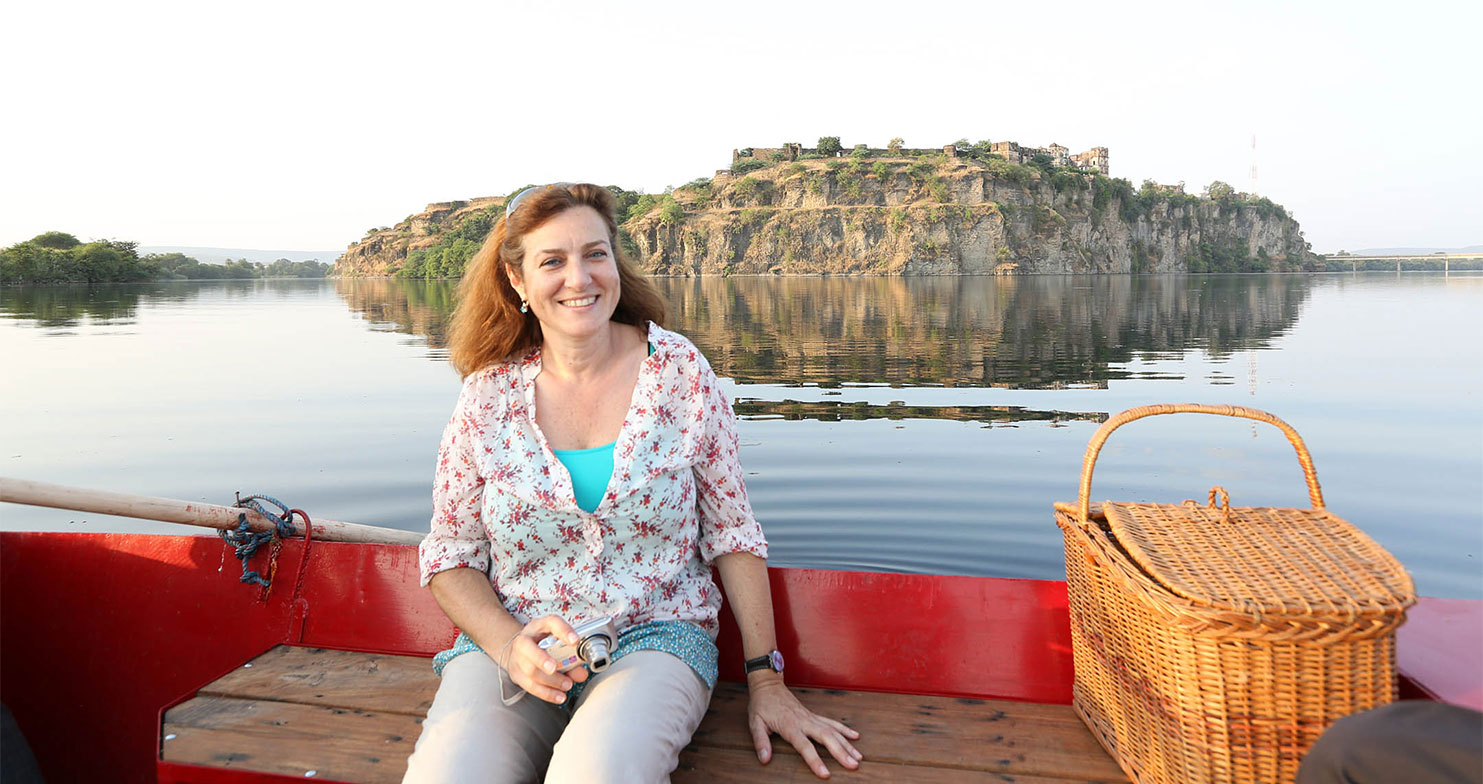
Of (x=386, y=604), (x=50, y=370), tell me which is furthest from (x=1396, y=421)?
(x=50, y=370)

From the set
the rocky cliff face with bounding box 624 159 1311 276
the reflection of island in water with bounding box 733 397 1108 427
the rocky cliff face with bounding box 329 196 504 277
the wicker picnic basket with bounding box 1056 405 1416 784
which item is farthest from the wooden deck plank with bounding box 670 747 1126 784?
the rocky cliff face with bounding box 329 196 504 277

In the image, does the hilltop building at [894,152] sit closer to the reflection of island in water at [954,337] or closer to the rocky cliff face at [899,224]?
the rocky cliff face at [899,224]

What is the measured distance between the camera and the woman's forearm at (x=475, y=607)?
2.34 m

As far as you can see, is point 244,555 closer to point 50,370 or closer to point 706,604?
point 706,604

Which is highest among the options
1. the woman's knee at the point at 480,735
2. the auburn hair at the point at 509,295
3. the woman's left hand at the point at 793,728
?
the auburn hair at the point at 509,295

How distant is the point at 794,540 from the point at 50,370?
589 inches

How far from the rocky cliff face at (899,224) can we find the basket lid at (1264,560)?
358ft

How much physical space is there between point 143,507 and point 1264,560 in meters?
3.16

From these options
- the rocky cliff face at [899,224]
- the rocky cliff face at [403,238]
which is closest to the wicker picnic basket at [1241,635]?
the rocky cliff face at [899,224]

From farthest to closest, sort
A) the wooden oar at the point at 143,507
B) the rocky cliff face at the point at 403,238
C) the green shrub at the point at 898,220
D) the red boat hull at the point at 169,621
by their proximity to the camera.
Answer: the rocky cliff face at the point at 403,238 → the green shrub at the point at 898,220 → the red boat hull at the point at 169,621 → the wooden oar at the point at 143,507

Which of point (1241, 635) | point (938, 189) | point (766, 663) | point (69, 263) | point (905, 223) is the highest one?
point (938, 189)

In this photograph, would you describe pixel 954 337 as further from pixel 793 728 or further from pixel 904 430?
pixel 793 728

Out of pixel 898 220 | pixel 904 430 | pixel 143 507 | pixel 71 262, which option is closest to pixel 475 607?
pixel 143 507

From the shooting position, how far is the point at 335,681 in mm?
2920
